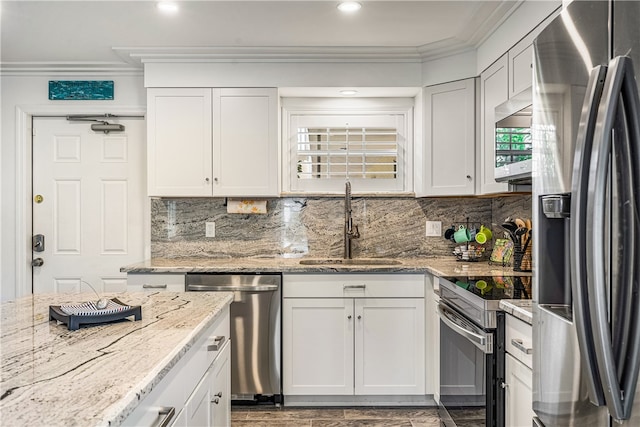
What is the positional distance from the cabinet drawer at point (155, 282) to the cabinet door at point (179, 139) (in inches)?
26.0

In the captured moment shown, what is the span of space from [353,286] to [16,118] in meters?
3.00

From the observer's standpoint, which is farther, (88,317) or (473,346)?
(473,346)

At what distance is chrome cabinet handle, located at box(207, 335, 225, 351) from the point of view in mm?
1662

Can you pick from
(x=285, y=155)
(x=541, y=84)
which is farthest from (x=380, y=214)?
(x=541, y=84)

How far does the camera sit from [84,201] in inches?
145

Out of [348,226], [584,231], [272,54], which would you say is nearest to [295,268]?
[348,226]

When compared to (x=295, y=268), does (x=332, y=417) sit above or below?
below

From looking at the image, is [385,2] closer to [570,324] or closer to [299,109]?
[299,109]

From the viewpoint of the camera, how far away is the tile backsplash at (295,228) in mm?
3629

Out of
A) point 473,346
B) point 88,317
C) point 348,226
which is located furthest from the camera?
point 348,226

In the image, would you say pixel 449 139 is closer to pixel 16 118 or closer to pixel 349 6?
pixel 349 6

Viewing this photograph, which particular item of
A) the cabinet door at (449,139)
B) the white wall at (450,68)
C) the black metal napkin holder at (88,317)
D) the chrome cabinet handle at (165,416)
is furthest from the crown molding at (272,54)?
the chrome cabinet handle at (165,416)

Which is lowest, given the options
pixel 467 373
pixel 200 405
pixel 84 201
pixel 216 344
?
pixel 467 373

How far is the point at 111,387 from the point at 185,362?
416 mm
